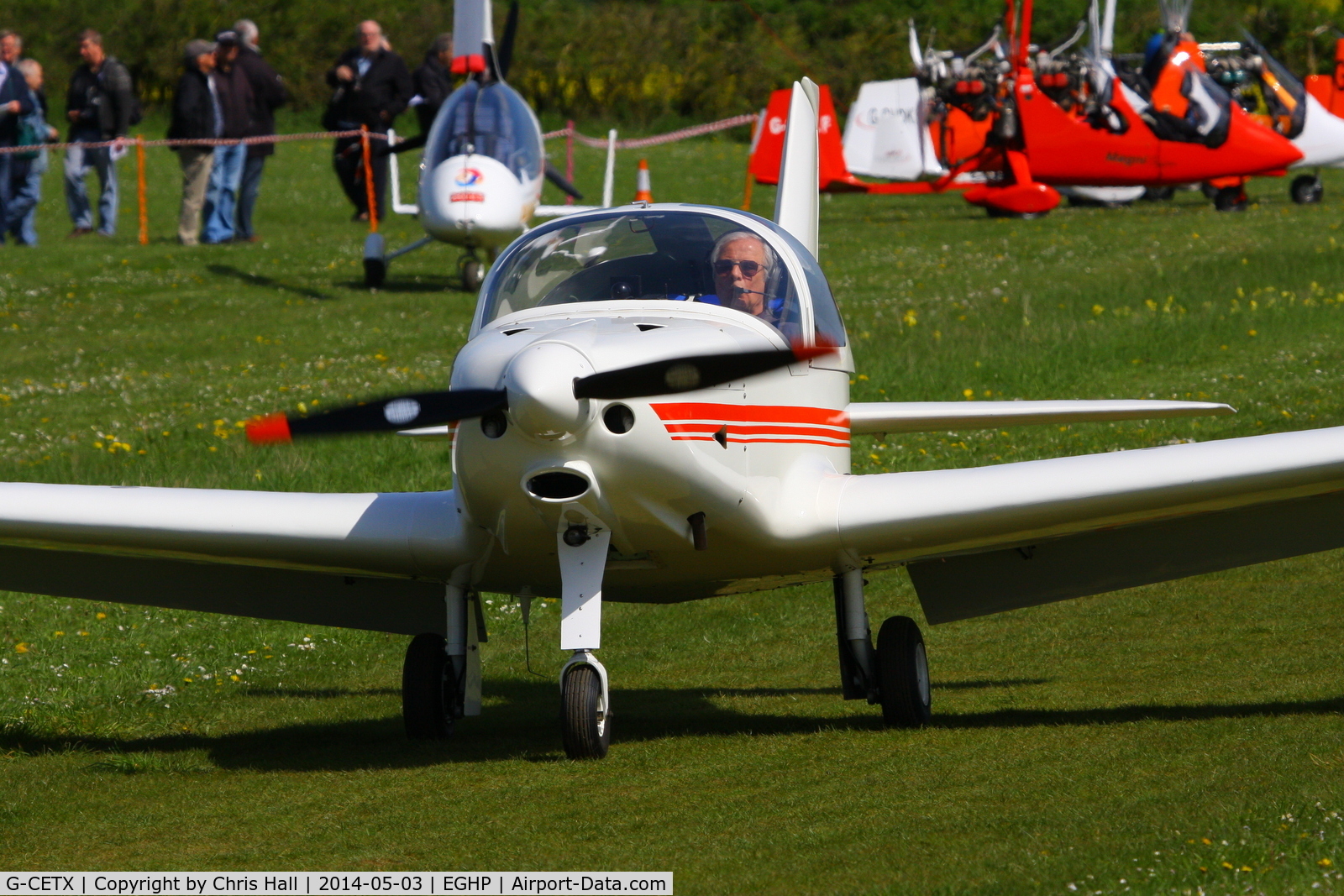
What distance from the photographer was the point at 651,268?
6.96 meters

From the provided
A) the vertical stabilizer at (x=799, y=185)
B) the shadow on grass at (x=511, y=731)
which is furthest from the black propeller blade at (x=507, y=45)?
the shadow on grass at (x=511, y=731)

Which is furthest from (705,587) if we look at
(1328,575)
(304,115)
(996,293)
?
(304,115)

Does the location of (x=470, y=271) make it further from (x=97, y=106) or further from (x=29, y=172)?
(x=29, y=172)

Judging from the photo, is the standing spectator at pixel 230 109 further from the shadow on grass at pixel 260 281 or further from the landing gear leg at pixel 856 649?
the landing gear leg at pixel 856 649

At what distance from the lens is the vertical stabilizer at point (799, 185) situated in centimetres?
979

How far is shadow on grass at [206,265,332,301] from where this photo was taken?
2189cm

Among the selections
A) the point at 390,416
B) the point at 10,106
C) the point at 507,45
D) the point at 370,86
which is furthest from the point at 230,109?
the point at 390,416

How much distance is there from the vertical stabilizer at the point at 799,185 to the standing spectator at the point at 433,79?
50.6 feet

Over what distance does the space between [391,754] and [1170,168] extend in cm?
2365

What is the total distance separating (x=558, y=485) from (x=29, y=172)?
66.4ft

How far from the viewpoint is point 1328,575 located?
10492mm

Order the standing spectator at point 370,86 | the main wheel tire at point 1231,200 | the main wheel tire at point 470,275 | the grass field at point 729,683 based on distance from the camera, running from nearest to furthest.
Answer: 1. the grass field at point 729,683
2. the main wheel tire at point 470,275
3. the standing spectator at point 370,86
4. the main wheel tire at point 1231,200

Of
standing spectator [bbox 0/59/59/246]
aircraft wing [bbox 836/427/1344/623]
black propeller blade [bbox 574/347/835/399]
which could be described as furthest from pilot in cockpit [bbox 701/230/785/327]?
standing spectator [bbox 0/59/59/246]

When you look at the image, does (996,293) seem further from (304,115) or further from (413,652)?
(304,115)
